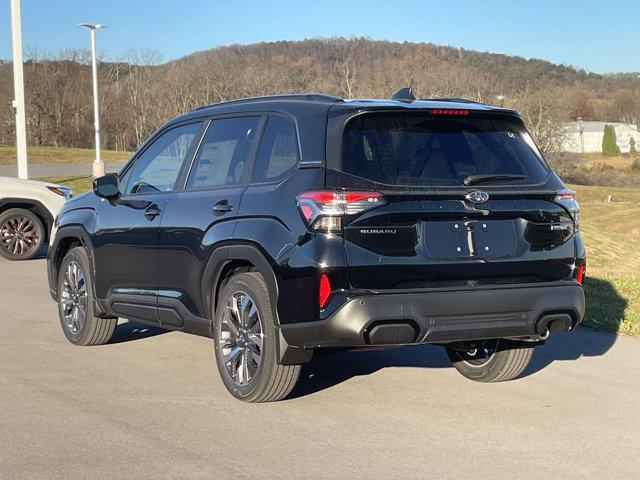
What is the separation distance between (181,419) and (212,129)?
209 centimetres

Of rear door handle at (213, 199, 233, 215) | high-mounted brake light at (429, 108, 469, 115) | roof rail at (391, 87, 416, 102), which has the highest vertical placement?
roof rail at (391, 87, 416, 102)

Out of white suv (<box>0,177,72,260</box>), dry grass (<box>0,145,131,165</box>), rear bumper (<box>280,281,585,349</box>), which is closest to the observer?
rear bumper (<box>280,281,585,349</box>)

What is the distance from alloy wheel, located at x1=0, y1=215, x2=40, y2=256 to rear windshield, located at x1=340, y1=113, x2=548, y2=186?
10639 millimetres

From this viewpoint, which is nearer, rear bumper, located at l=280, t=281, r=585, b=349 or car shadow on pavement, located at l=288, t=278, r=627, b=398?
rear bumper, located at l=280, t=281, r=585, b=349

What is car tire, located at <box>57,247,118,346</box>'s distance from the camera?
796cm

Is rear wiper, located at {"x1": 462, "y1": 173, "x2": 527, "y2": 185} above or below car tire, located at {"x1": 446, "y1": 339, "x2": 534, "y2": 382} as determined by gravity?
above

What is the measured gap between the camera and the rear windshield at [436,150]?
220 inches

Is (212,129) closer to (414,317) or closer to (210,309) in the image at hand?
(210,309)

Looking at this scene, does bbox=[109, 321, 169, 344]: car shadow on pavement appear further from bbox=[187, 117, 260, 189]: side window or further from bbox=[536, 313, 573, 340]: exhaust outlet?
bbox=[536, 313, 573, 340]: exhaust outlet

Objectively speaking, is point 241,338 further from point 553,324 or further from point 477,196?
point 553,324

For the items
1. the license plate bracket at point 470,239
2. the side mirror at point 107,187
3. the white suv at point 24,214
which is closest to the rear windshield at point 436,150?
the license plate bracket at point 470,239

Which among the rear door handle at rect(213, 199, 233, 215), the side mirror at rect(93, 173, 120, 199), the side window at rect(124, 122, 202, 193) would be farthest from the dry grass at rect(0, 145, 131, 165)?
the rear door handle at rect(213, 199, 233, 215)

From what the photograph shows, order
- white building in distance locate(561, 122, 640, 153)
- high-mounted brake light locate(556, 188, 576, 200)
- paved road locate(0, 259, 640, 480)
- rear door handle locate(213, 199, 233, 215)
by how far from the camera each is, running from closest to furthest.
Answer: paved road locate(0, 259, 640, 480), high-mounted brake light locate(556, 188, 576, 200), rear door handle locate(213, 199, 233, 215), white building in distance locate(561, 122, 640, 153)

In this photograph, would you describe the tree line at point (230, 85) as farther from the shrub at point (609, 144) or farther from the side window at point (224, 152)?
the side window at point (224, 152)
